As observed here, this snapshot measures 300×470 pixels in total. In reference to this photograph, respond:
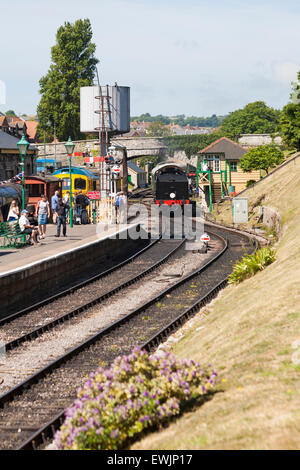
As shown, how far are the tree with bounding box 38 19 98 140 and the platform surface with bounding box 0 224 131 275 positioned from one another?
190 feet

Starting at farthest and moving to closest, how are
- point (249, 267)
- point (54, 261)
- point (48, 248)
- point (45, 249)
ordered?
point (48, 248) → point (45, 249) → point (54, 261) → point (249, 267)

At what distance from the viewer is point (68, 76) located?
86.8 m

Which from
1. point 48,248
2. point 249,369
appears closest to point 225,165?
point 48,248

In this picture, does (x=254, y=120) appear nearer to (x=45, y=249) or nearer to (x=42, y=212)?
(x=42, y=212)

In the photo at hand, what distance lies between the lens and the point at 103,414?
7051 mm

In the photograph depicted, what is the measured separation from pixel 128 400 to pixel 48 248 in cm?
1689

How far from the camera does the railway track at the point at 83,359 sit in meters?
9.62

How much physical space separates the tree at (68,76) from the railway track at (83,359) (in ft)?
224

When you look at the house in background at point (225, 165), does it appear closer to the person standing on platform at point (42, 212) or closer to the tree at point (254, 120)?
the person standing on platform at point (42, 212)

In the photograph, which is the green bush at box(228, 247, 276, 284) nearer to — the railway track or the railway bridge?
the railway track

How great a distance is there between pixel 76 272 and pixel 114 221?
1069cm

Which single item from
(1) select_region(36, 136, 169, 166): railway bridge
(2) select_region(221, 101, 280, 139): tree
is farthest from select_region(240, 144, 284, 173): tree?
(2) select_region(221, 101, 280, 139): tree

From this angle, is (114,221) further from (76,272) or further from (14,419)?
(14,419)

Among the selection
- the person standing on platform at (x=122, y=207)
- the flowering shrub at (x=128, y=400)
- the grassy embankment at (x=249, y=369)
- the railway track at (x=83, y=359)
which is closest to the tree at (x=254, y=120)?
the person standing on platform at (x=122, y=207)
